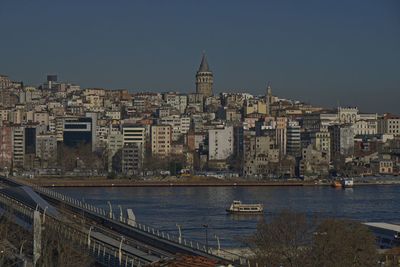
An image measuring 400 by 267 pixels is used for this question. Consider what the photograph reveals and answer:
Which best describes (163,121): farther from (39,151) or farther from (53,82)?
(53,82)

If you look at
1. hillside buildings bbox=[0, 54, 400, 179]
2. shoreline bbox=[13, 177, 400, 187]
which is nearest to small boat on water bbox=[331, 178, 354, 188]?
shoreline bbox=[13, 177, 400, 187]

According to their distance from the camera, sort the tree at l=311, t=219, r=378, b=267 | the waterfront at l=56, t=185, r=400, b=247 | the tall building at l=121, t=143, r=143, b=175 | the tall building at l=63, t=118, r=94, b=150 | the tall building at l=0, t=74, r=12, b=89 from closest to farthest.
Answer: the tree at l=311, t=219, r=378, b=267
the waterfront at l=56, t=185, r=400, b=247
the tall building at l=121, t=143, r=143, b=175
the tall building at l=63, t=118, r=94, b=150
the tall building at l=0, t=74, r=12, b=89

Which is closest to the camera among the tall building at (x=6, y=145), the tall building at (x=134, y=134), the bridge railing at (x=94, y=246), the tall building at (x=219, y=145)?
the bridge railing at (x=94, y=246)

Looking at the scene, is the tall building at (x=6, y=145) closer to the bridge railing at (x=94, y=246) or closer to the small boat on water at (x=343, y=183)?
the small boat on water at (x=343, y=183)

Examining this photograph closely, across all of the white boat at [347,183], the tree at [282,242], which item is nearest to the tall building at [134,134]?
the white boat at [347,183]

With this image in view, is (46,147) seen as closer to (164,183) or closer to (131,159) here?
(131,159)

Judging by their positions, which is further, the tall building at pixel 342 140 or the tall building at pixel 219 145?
the tall building at pixel 342 140

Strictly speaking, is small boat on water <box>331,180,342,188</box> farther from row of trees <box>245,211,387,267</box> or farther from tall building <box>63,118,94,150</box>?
row of trees <box>245,211,387,267</box>
